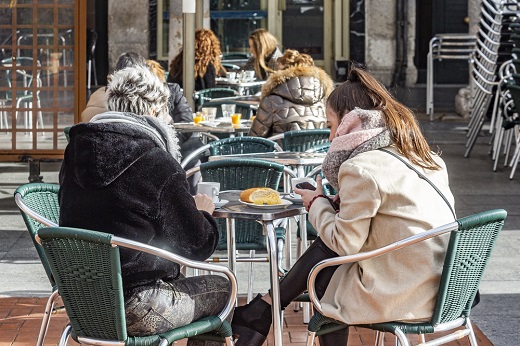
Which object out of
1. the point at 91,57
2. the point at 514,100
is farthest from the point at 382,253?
the point at 91,57

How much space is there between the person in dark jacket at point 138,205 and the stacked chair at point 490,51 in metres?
7.99

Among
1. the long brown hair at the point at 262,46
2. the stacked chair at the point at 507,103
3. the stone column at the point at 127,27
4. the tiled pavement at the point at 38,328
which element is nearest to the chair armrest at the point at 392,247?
the tiled pavement at the point at 38,328

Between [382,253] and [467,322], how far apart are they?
0.48m

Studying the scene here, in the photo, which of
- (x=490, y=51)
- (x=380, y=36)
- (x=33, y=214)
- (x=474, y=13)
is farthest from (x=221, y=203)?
(x=380, y=36)

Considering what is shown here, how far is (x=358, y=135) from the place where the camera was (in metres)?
3.72

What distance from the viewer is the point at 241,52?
18578 mm

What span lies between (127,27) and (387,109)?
45.1 ft

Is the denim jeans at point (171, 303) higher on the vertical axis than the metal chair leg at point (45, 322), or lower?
higher

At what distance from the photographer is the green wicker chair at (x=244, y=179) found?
16.3 ft

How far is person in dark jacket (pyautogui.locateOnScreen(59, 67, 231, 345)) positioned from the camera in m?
3.48

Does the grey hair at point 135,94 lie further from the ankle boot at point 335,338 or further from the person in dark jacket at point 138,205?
the ankle boot at point 335,338

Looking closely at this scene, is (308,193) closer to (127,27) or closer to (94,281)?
(94,281)

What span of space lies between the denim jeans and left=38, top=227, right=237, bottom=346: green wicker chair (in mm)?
34

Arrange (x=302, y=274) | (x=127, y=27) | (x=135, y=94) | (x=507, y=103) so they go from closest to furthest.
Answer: (x=135, y=94) < (x=302, y=274) < (x=507, y=103) < (x=127, y=27)
